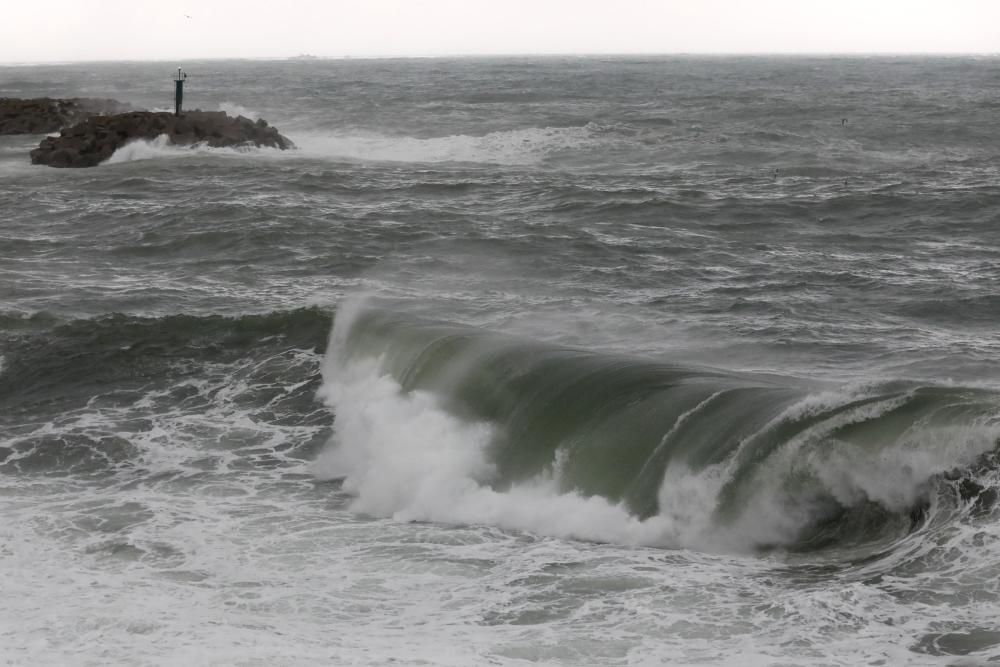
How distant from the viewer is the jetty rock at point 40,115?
47.7m

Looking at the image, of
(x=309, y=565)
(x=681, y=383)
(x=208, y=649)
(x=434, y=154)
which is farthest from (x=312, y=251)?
(x=434, y=154)

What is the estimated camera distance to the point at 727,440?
34.7ft

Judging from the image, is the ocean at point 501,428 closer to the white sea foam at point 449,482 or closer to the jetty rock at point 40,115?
the white sea foam at point 449,482

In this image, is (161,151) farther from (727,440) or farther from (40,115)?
(727,440)

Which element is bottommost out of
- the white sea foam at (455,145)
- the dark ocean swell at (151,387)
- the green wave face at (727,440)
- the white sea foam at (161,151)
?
the dark ocean swell at (151,387)

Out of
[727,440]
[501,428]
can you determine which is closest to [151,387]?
[501,428]

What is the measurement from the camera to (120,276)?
1997 cm

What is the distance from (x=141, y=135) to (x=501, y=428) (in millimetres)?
29170

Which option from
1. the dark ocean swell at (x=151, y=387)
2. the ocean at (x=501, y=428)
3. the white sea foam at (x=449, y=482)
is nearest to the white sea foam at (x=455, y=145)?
the ocean at (x=501, y=428)

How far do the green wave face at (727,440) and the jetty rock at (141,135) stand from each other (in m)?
26.0

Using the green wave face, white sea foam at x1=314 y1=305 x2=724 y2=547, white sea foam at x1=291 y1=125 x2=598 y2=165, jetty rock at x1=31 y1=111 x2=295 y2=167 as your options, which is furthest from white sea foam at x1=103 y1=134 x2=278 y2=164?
the green wave face

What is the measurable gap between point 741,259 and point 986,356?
722cm

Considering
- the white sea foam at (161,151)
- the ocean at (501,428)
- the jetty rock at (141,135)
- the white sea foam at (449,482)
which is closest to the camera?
the ocean at (501,428)

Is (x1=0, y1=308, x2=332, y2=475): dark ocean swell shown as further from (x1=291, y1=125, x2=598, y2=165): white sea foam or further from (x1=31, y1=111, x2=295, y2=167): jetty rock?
(x1=291, y1=125, x2=598, y2=165): white sea foam
